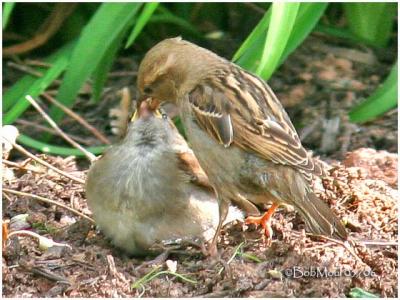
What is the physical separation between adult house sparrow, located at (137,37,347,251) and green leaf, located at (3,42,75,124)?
4.41 feet

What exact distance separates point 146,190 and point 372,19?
277cm

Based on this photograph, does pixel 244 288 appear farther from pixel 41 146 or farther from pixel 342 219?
pixel 41 146

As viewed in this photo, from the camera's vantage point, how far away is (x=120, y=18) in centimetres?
627

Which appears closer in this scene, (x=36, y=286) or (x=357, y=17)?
(x=36, y=286)

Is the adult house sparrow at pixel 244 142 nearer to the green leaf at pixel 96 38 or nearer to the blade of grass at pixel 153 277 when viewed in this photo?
the blade of grass at pixel 153 277

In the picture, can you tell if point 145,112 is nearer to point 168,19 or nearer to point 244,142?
point 244,142

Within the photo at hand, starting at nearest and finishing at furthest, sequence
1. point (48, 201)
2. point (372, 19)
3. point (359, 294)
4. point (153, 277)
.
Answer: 1. point (359, 294)
2. point (153, 277)
3. point (48, 201)
4. point (372, 19)

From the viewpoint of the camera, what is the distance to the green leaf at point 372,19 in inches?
268

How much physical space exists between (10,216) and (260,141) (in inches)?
48.5

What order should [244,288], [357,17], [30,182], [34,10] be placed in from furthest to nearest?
1. [34,10]
2. [357,17]
3. [30,182]
4. [244,288]

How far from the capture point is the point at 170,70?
5215 mm

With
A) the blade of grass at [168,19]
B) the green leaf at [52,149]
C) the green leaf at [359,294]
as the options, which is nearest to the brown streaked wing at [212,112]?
the green leaf at [359,294]

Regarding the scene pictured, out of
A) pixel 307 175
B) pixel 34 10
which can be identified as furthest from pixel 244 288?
pixel 34 10

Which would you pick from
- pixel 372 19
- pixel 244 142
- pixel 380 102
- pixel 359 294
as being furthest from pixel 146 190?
pixel 372 19
